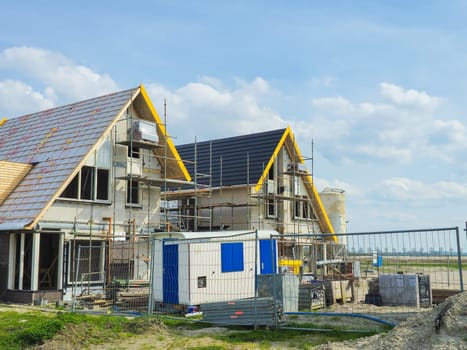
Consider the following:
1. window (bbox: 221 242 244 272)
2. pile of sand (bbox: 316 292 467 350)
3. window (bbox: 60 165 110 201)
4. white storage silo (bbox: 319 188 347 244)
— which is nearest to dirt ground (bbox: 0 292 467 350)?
pile of sand (bbox: 316 292 467 350)

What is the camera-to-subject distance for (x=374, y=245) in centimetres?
1155

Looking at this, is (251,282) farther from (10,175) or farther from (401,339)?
(10,175)

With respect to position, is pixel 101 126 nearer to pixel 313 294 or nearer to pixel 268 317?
pixel 313 294

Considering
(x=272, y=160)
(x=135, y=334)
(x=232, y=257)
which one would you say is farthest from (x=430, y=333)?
(x=272, y=160)

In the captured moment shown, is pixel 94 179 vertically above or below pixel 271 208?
above

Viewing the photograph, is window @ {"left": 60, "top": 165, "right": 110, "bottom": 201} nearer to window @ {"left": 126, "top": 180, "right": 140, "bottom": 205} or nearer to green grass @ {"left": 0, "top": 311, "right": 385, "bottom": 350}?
window @ {"left": 126, "top": 180, "right": 140, "bottom": 205}

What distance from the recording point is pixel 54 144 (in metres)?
22.5

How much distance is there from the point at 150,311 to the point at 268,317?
12.7ft

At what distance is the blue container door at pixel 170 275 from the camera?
16.3 metres

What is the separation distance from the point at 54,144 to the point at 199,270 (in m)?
9.63

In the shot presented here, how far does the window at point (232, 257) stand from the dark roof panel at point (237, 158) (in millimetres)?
10321

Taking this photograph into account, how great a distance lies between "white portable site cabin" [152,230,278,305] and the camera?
16.1 m

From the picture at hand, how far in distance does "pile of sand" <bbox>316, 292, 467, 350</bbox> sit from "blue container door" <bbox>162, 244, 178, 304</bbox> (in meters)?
7.24

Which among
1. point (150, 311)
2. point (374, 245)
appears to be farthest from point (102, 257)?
point (374, 245)
